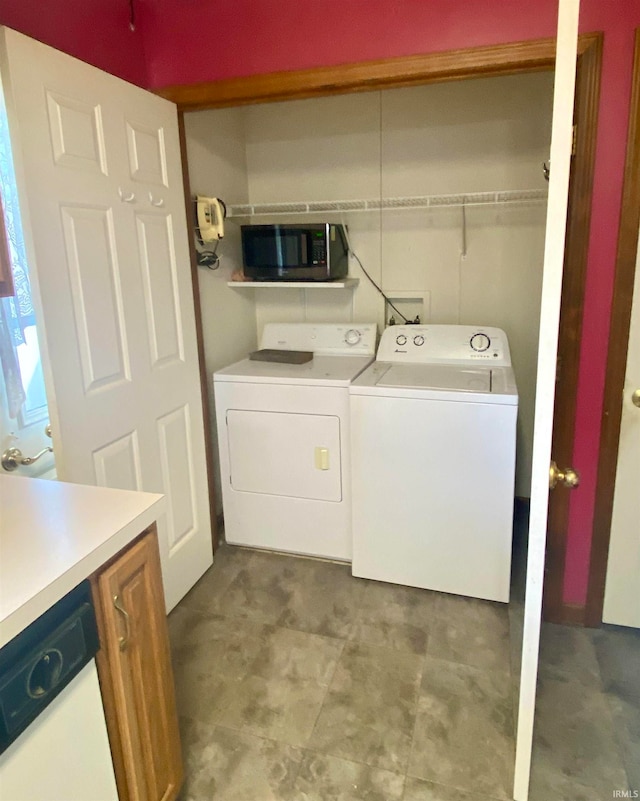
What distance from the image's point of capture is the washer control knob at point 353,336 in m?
2.81

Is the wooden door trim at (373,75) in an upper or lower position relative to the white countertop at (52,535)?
upper

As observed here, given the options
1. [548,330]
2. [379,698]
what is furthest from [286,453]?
[548,330]

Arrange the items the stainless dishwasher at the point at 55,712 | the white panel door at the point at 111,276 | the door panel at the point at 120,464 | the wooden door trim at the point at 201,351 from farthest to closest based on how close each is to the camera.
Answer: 1. the wooden door trim at the point at 201,351
2. the door panel at the point at 120,464
3. the white panel door at the point at 111,276
4. the stainless dishwasher at the point at 55,712

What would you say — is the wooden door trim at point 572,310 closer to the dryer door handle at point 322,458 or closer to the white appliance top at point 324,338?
the dryer door handle at point 322,458

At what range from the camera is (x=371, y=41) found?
1.81m

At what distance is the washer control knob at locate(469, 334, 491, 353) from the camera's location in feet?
8.30

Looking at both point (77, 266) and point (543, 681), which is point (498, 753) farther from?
point (77, 266)

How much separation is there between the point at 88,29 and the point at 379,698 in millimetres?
2351

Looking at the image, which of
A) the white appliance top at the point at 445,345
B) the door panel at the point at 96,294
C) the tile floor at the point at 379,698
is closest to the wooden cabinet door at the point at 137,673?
the tile floor at the point at 379,698

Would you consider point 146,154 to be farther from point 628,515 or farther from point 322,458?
point 628,515

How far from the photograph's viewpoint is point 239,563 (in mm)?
2604

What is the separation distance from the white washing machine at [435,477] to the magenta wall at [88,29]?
1427 millimetres

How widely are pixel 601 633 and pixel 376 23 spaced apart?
228 centimetres

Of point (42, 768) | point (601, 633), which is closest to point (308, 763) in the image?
point (42, 768)
